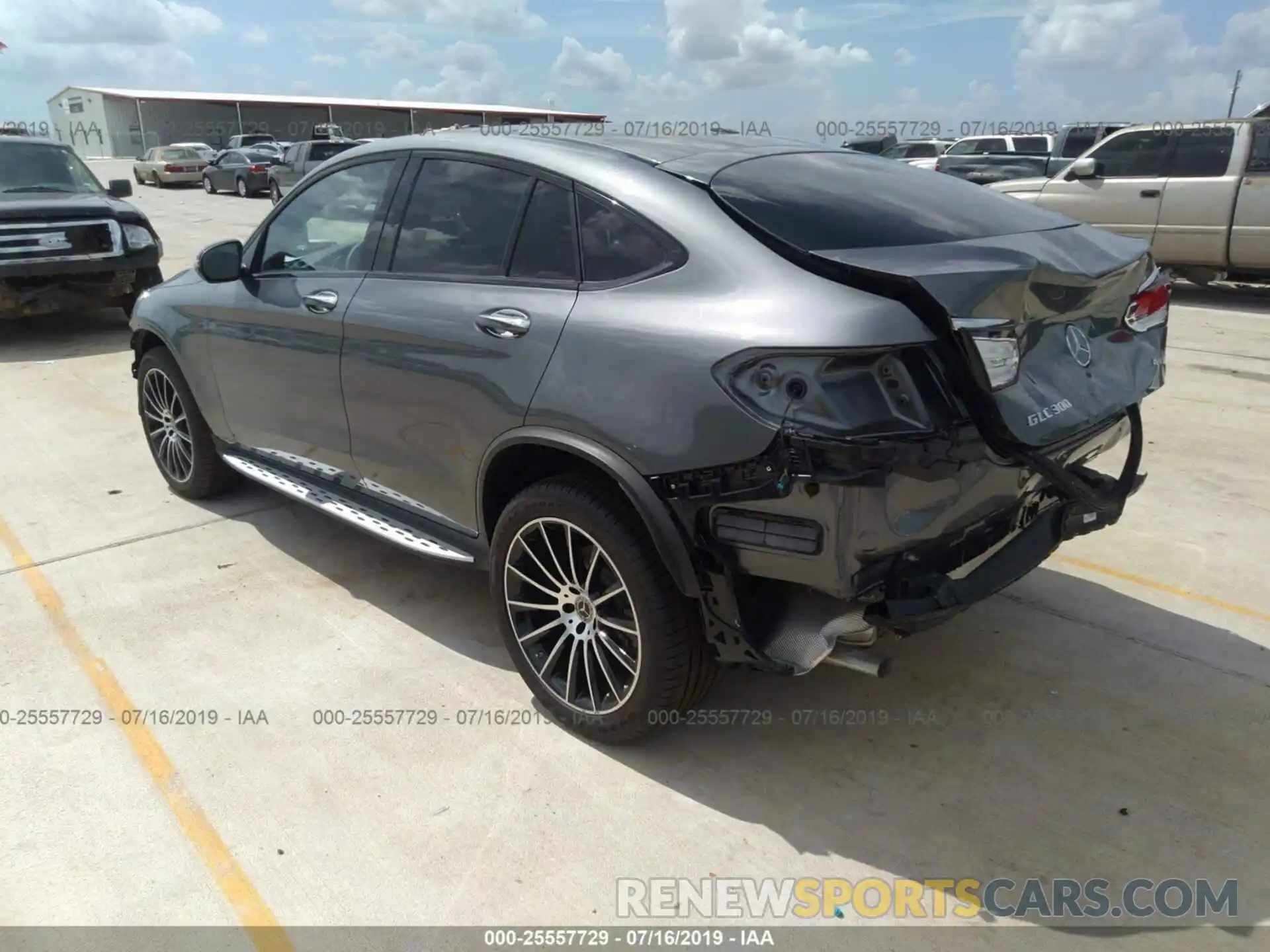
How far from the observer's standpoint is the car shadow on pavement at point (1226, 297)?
10648mm

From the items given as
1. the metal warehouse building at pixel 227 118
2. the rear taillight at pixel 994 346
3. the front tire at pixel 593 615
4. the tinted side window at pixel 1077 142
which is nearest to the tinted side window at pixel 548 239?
the front tire at pixel 593 615

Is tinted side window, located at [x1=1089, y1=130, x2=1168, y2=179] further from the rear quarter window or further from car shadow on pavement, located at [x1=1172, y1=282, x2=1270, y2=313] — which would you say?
the rear quarter window

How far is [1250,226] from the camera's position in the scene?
33.2ft

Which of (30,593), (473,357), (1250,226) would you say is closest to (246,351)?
(30,593)

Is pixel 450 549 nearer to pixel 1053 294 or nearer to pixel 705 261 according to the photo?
pixel 705 261

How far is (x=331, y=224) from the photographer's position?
4004 mm

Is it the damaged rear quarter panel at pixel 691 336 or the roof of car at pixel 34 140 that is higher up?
the roof of car at pixel 34 140

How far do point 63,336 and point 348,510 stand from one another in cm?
766

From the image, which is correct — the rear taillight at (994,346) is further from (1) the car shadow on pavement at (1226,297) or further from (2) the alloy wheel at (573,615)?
(1) the car shadow on pavement at (1226,297)

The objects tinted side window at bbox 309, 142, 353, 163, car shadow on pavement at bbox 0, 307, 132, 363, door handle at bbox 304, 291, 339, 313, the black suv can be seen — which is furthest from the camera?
tinted side window at bbox 309, 142, 353, 163

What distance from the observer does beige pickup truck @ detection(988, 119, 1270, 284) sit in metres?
10.2

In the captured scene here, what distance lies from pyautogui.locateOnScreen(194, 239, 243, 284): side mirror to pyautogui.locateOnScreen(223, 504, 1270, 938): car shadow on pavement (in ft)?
5.28

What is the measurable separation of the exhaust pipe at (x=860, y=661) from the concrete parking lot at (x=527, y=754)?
0.43 meters

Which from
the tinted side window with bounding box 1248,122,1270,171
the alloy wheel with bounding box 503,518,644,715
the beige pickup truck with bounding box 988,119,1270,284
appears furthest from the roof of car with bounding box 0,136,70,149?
the tinted side window with bounding box 1248,122,1270,171
